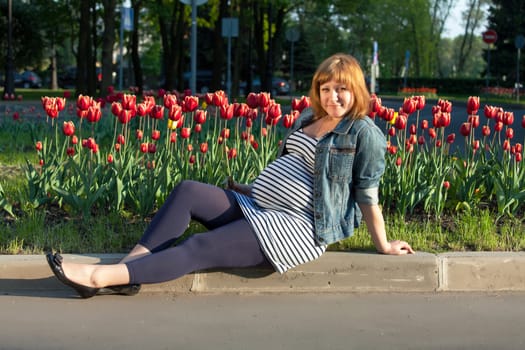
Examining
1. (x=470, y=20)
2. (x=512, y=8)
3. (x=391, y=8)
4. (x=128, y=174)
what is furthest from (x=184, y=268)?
(x=470, y=20)

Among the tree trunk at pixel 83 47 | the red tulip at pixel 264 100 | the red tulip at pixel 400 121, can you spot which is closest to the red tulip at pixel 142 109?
the red tulip at pixel 264 100

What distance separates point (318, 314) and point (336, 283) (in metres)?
0.45

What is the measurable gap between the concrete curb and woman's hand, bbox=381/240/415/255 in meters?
0.03

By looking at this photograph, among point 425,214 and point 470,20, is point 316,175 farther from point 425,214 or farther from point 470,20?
point 470,20

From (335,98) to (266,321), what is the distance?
119cm

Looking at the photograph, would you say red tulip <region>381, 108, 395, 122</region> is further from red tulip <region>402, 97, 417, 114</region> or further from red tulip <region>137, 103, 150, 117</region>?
red tulip <region>137, 103, 150, 117</region>

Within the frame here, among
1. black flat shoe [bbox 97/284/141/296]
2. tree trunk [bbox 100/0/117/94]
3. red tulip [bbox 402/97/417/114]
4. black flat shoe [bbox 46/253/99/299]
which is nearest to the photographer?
black flat shoe [bbox 46/253/99/299]

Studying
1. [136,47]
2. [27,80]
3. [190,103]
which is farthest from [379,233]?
[27,80]

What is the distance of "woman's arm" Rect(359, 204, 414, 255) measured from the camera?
16.7 ft

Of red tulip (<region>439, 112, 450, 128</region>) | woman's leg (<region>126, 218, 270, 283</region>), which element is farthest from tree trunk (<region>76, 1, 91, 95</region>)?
woman's leg (<region>126, 218, 270, 283</region>)

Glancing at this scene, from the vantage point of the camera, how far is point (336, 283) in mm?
5273

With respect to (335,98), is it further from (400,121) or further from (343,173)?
(400,121)

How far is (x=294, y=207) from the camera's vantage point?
5.09 meters

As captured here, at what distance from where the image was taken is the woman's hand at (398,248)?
528 cm
